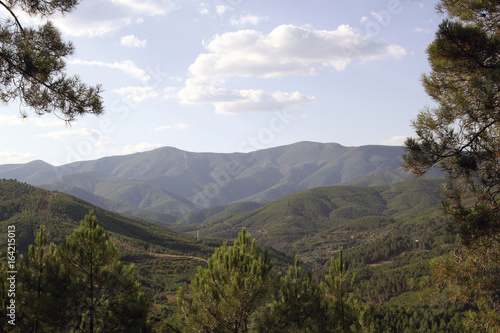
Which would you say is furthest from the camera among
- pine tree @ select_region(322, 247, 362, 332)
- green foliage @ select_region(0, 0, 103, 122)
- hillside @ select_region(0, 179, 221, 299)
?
hillside @ select_region(0, 179, 221, 299)

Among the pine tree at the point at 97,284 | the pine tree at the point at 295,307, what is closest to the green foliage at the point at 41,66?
the pine tree at the point at 97,284

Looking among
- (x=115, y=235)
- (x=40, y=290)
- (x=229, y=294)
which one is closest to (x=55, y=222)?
(x=115, y=235)

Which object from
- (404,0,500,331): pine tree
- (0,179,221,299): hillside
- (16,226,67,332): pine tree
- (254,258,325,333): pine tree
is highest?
(404,0,500,331): pine tree

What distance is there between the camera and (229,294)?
9.91m

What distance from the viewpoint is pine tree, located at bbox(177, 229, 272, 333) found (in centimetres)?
1003

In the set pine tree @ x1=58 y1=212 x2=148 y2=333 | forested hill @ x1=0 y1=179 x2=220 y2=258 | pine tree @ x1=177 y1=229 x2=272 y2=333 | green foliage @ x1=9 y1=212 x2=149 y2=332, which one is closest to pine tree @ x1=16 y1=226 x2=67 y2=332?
green foliage @ x1=9 y1=212 x2=149 y2=332

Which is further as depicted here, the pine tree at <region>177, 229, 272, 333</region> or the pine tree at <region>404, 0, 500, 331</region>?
the pine tree at <region>177, 229, 272, 333</region>

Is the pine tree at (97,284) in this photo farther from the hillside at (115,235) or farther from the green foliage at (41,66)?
the hillside at (115,235)

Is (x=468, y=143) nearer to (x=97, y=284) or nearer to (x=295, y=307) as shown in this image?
(x=295, y=307)

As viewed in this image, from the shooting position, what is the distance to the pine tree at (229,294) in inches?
395

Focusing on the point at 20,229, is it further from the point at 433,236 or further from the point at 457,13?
the point at 433,236

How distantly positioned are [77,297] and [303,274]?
771 cm

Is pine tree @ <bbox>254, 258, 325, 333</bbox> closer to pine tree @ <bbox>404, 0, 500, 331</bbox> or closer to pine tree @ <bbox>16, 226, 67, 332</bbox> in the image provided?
pine tree @ <bbox>404, 0, 500, 331</bbox>

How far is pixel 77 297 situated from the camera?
981 cm
